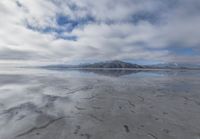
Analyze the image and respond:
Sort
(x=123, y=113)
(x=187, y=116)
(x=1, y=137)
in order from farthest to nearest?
1. (x=123, y=113)
2. (x=187, y=116)
3. (x=1, y=137)

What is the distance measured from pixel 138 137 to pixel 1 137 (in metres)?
4.44

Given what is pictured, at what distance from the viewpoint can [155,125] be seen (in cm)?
536

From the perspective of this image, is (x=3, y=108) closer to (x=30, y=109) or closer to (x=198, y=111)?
(x=30, y=109)

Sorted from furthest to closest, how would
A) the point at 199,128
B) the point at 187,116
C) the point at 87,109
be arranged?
1. the point at 87,109
2. the point at 187,116
3. the point at 199,128

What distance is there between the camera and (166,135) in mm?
4633

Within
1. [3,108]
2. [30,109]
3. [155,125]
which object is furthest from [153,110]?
[3,108]

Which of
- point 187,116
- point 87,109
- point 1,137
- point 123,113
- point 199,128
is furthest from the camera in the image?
point 87,109

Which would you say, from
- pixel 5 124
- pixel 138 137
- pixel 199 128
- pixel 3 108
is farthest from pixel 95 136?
pixel 3 108

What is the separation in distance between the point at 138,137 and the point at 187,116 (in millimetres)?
3364

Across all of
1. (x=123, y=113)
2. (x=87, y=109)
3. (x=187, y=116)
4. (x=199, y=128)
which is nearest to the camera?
(x=199, y=128)

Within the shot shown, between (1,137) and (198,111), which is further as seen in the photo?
(198,111)

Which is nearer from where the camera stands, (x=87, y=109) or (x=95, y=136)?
(x=95, y=136)

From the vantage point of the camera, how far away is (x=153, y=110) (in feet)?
23.6

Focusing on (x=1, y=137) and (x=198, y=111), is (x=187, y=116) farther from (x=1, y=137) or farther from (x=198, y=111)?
(x=1, y=137)
